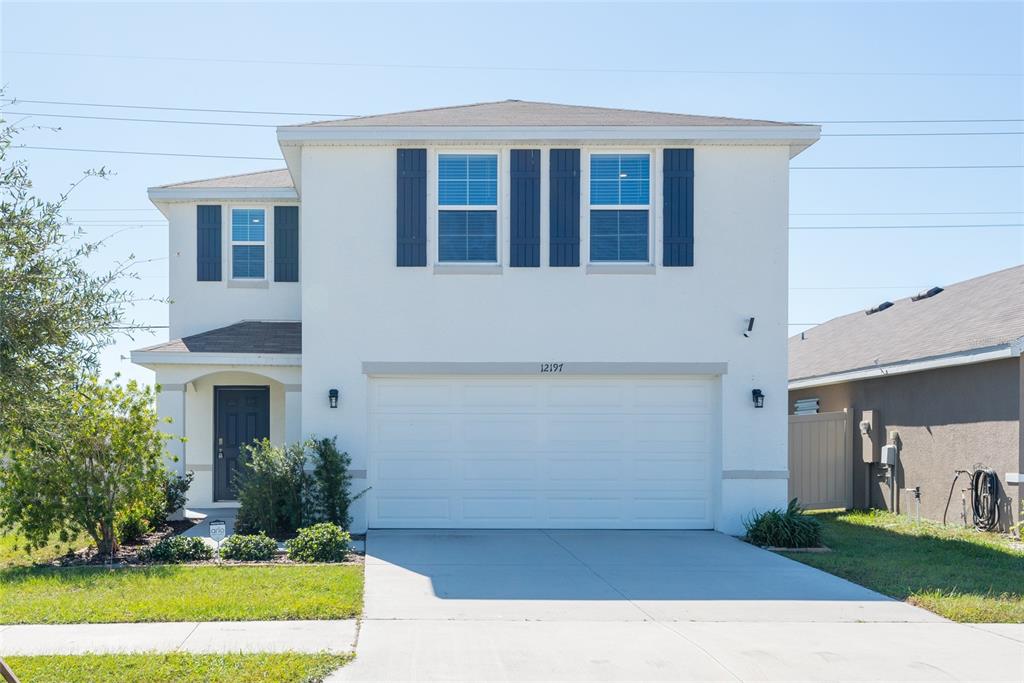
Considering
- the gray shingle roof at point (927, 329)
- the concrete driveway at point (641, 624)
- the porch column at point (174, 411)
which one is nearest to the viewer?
the concrete driveway at point (641, 624)

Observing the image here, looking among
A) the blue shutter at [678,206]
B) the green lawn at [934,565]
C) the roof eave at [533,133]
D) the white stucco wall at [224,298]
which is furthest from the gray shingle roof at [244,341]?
the green lawn at [934,565]

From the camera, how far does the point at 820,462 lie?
1773 cm

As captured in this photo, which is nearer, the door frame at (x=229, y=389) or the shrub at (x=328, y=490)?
the shrub at (x=328, y=490)

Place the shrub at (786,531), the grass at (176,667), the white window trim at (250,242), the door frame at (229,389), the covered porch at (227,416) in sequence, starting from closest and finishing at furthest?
the grass at (176,667), the shrub at (786,531), the covered porch at (227,416), the door frame at (229,389), the white window trim at (250,242)

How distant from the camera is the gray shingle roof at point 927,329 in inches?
590

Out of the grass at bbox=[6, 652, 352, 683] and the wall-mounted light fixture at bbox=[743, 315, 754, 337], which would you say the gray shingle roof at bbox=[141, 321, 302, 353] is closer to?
the wall-mounted light fixture at bbox=[743, 315, 754, 337]

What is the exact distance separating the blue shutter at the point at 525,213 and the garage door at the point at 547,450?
5.79 ft

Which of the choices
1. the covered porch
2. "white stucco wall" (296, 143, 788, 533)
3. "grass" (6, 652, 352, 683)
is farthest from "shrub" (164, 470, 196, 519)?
"grass" (6, 652, 352, 683)

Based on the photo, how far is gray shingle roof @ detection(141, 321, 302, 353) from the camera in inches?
598

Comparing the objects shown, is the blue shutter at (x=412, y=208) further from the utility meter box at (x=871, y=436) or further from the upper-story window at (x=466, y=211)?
the utility meter box at (x=871, y=436)

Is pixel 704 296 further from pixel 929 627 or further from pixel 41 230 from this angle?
pixel 41 230

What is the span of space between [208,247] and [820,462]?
38.1ft

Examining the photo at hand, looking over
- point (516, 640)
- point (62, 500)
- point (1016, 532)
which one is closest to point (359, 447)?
point (62, 500)

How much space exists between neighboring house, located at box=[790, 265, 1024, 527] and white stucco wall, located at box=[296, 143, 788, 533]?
10.2 ft
